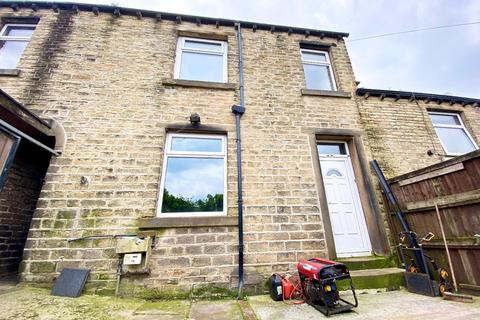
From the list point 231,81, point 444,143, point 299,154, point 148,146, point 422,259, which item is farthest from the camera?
point 444,143

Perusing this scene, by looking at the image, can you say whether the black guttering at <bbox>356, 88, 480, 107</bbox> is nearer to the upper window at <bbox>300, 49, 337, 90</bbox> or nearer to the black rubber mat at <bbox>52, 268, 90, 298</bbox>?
the upper window at <bbox>300, 49, 337, 90</bbox>

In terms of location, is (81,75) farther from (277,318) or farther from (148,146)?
(277,318)

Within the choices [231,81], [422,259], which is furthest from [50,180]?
[422,259]

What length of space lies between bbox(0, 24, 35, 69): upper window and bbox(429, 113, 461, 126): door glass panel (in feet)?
37.6

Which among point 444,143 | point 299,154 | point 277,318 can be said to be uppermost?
Result: point 444,143

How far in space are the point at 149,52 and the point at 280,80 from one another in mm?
3417

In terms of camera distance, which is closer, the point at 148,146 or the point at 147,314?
the point at 147,314

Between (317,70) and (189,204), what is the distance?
5311 millimetres

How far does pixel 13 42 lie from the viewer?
539cm

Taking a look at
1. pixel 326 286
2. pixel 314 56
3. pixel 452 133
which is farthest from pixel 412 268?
pixel 314 56

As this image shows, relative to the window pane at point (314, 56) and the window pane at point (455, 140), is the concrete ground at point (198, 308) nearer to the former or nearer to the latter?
the window pane at point (455, 140)

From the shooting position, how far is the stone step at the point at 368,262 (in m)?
4.03

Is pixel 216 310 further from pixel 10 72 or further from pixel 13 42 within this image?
pixel 13 42

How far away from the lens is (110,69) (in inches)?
197
